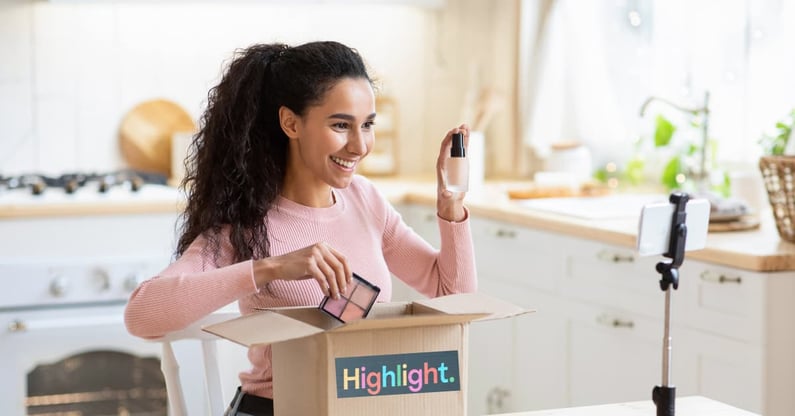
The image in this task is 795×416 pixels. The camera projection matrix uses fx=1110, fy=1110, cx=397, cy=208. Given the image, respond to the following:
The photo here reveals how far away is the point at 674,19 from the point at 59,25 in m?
2.09

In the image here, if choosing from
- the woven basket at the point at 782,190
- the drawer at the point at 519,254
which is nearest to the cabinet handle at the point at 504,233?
the drawer at the point at 519,254

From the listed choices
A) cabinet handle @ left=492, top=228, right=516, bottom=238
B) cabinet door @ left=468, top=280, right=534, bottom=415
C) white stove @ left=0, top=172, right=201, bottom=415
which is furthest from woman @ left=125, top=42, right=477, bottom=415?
white stove @ left=0, top=172, right=201, bottom=415

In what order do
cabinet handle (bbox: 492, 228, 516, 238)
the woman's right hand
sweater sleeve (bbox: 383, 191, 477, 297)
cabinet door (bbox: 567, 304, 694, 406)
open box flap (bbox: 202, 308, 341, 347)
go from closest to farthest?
open box flap (bbox: 202, 308, 341, 347) → the woman's right hand → sweater sleeve (bbox: 383, 191, 477, 297) → cabinet door (bbox: 567, 304, 694, 406) → cabinet handle (bbox: 492, 228, 516, 238)

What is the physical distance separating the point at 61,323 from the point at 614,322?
1.59 metres

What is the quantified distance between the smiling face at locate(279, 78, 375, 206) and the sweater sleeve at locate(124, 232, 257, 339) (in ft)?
0.85

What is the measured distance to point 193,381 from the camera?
11.0 feet

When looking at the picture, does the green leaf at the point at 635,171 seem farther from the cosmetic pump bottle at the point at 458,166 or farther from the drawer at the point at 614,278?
the cosmetic pump bottle at the point at 458,166

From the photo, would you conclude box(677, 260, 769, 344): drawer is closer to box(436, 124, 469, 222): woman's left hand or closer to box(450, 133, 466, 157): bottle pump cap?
box(436, 124, 469, 222): woman's left hand

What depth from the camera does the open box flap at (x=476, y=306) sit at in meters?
1.36

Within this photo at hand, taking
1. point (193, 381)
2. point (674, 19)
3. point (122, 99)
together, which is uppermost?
point (674, 19)

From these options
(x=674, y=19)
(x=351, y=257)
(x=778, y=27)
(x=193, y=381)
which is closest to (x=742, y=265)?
(x=351, y=257)

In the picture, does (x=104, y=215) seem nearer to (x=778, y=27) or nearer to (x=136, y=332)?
(x=136, y=332)

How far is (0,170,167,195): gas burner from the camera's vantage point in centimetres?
339

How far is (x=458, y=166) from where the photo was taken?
5.84ft
